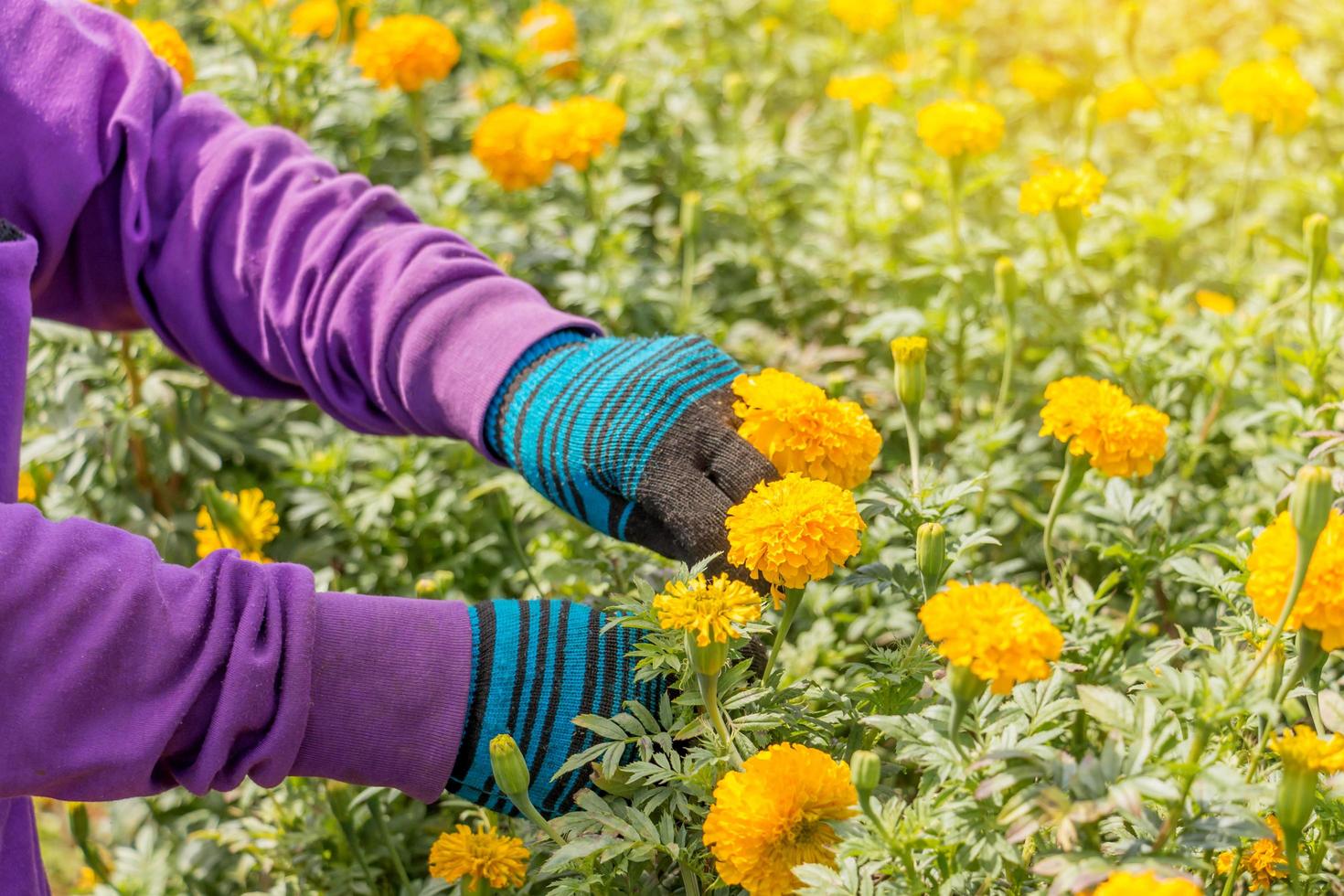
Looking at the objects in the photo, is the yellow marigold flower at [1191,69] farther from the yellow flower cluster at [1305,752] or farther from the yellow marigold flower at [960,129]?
the yellow flower cluster at [1305,752]

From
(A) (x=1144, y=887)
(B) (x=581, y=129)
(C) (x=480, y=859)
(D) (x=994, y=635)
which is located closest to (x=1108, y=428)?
(D) (x=994, y=635)

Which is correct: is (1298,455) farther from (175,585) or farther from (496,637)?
(175,585)

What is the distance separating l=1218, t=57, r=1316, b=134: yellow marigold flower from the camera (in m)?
1.75

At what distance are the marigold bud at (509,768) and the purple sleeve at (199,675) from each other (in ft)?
0.22

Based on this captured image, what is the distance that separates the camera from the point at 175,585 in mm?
899

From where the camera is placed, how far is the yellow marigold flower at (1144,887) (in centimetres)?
63

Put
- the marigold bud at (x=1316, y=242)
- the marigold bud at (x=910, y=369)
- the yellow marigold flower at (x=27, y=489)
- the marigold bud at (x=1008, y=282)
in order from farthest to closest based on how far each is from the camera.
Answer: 1. the yellow marigold flower at (x=27, y=489)
2. the marigold bud at (x=1008, y=282)
3. the marigold bud at (x=1316, y=242)
4. the marigold bud at (x=910, y=369)

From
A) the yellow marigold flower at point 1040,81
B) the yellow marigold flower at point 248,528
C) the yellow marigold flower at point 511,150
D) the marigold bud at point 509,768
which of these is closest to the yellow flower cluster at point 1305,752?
the marigold bud at point 509,768

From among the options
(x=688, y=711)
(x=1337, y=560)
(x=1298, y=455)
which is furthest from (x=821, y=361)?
(x=1337, y=560)

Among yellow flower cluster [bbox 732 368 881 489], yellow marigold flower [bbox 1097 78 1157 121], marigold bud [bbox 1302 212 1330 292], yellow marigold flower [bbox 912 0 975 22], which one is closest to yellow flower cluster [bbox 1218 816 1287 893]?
yellow flower cluster [bbox 732 368 881 489]

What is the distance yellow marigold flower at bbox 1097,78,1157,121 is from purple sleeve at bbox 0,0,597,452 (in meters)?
1.34

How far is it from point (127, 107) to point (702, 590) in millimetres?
818

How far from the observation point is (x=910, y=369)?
113cm

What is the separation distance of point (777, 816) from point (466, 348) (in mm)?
590
